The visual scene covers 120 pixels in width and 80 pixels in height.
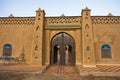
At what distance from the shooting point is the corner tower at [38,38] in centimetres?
1173

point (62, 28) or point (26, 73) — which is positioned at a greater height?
point (62, 28)

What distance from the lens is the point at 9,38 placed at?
13.2m

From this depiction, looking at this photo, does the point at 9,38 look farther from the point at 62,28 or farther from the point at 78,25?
the point at 78,25

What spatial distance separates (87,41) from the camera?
38.2 feet

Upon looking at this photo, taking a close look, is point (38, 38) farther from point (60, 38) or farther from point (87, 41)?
point (87, 41)

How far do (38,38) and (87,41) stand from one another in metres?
4.52

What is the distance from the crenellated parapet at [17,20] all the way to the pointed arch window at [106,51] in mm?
7398

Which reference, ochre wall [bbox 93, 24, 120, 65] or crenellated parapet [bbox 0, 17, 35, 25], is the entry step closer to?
ochre wall [bbox 93, 24, 120, 65]

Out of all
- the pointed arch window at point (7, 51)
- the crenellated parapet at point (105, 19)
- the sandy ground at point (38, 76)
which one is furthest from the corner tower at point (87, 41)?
the pointed arch window at point (7, 51)

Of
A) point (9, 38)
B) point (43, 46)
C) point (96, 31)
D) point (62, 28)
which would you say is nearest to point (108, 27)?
point (96, 31)

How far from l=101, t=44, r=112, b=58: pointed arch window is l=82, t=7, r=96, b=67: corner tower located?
1453 mm

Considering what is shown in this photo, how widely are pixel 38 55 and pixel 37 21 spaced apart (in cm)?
331

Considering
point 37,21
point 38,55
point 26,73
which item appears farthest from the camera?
point 37,21

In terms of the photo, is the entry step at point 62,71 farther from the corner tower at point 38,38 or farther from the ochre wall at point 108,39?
the ochre wall at point 108,39
